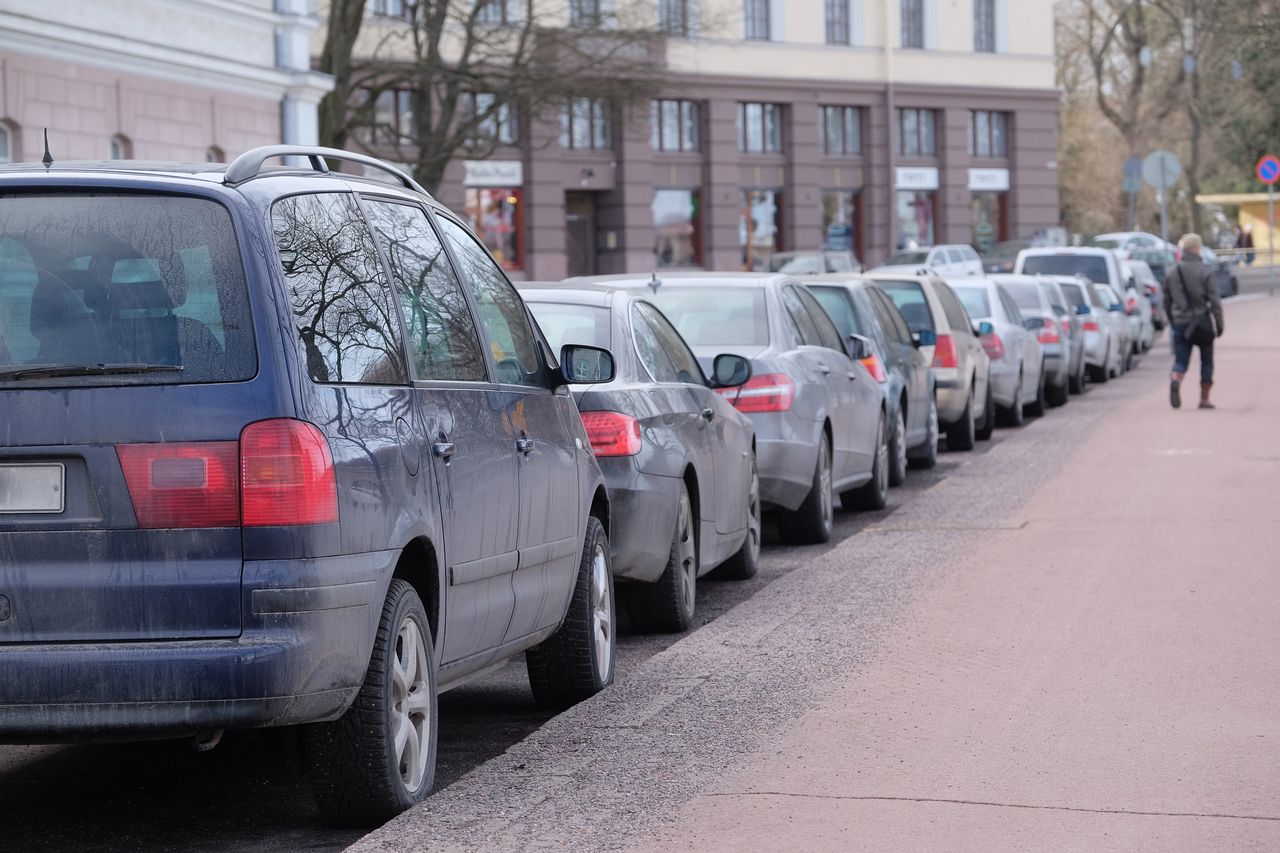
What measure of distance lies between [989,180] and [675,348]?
5582 cm

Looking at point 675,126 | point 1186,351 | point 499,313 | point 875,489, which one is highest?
point 675,126

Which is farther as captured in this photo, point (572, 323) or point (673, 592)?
point (572, 323)

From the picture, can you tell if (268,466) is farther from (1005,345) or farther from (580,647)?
(1005,345)

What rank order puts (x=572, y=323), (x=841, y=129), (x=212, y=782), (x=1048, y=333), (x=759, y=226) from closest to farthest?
(x=212, y=782) → (x=572, y=323) → (x=1048, y=333) → (x=759, y=226) → (x=841, y=129)

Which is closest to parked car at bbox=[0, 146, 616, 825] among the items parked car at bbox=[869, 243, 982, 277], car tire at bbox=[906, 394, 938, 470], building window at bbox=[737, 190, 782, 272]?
car tire at bbox=[906, 394, 938, 470]

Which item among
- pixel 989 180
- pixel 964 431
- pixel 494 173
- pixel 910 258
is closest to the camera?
pixel 964 431

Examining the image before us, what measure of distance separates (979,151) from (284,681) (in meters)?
60.9

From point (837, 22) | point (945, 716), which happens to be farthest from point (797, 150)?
point (945, 716)

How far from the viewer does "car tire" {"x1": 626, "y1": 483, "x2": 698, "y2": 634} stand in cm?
932

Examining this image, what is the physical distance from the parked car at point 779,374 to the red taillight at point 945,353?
20.0 feet

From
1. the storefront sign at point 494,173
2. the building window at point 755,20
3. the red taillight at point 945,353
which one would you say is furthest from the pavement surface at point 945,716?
the building window at point 755,20

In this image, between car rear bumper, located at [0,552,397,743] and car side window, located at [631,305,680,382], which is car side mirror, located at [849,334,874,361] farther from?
car rear bumper, located at [0,552,397,743]

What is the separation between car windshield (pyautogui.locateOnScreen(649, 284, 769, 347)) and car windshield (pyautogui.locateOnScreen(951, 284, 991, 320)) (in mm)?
10376

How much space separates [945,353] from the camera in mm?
19641
